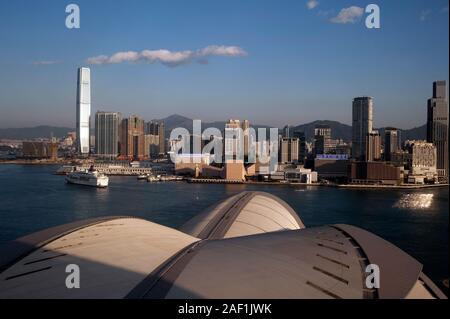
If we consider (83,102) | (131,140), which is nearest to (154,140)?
(131,140)

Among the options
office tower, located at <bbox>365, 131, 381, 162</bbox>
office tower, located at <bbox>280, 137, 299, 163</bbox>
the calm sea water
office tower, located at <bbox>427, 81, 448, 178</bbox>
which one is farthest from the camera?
office tower, located at <bbox>280, 137, 299, 163</bbox>

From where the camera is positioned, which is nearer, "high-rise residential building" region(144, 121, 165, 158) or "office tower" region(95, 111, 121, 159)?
"office tower" region(95, 111, 121, 159)

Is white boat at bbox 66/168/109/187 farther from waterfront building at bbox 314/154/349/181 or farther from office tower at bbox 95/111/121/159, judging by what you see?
office tower at bbox 95/111/121/159

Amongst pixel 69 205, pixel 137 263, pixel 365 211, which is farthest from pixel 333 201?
pixel 137 263

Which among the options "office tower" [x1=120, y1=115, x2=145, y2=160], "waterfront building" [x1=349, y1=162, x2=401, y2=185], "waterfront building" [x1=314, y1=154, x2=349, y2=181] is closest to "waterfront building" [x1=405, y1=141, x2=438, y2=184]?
"waterfront building" [x1=349, y1=162, x2=401, y2=185]

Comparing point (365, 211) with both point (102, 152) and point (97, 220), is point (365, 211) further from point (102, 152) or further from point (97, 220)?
point (102, 152)

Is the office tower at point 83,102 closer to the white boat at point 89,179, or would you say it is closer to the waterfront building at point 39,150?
the waterfront building at point 39,150

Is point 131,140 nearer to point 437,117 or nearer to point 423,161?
point 437,117
